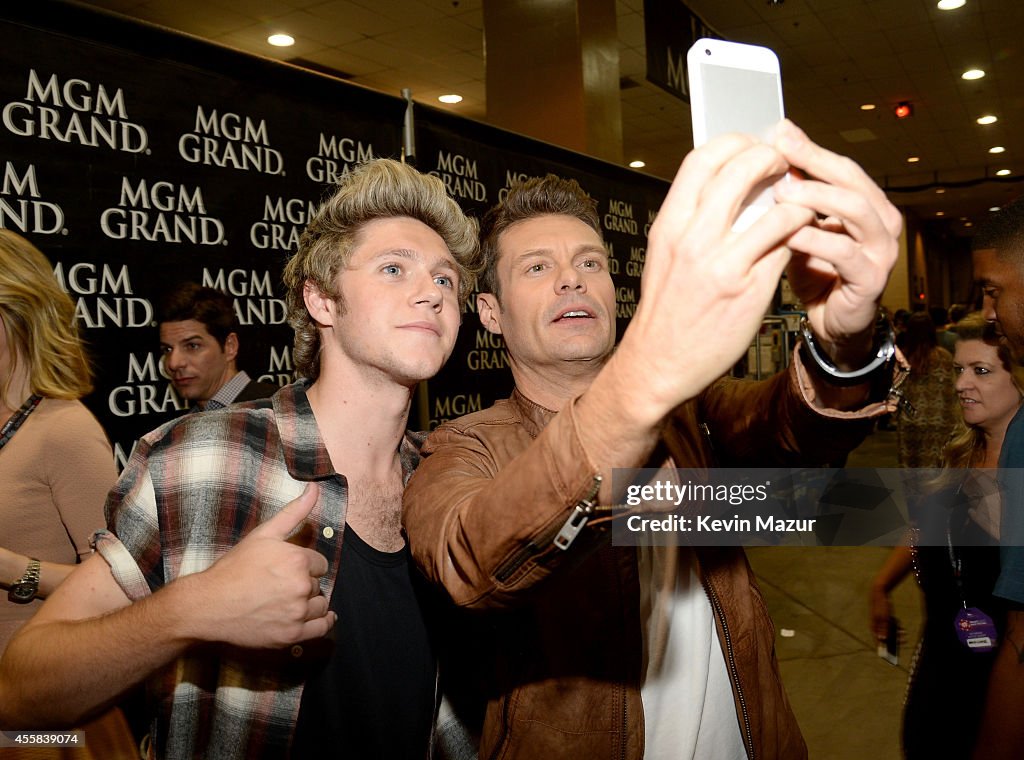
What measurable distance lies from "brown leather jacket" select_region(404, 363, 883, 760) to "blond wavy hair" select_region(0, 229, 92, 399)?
1.02m

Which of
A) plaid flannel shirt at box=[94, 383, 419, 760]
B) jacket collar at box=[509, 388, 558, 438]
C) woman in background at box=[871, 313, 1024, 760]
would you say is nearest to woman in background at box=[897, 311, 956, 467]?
woman in background at box=[871, 313, 1024, 760]

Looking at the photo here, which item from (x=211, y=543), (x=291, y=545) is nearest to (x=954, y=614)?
(x=291, y=545)

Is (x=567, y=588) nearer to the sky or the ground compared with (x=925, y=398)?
nearer to the ground

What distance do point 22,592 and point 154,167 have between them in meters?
1.09

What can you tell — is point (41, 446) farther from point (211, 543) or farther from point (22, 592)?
point (211, 543)

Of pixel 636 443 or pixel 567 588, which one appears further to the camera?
pixel 567 588

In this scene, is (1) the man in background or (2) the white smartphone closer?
(2) the white smartphone

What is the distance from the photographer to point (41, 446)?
5.63 ft

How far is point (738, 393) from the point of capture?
5.07 feet

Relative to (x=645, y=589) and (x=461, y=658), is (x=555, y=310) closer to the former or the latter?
(x=645, y=589)

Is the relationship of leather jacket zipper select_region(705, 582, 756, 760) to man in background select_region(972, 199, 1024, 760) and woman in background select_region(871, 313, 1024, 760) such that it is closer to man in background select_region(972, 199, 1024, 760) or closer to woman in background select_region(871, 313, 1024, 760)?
man in background select_region(972, 199, 1024, 760)

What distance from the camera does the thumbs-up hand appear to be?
3.44 feet

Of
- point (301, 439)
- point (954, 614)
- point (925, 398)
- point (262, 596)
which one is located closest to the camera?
point (262, 596)

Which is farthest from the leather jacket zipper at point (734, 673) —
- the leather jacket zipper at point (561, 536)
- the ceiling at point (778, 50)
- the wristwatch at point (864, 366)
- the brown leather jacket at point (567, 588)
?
the ceiling at point (778, 50)
